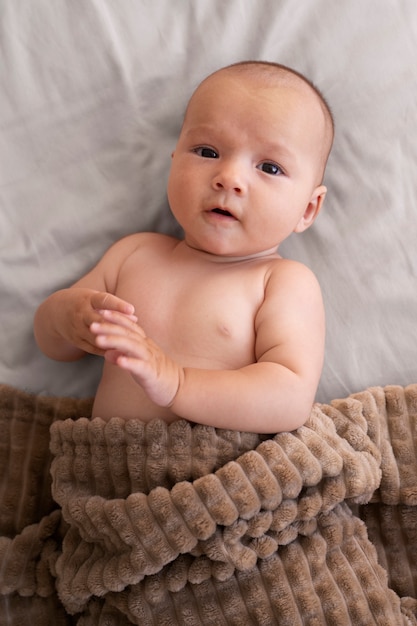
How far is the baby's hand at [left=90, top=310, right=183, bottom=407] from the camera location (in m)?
1.09

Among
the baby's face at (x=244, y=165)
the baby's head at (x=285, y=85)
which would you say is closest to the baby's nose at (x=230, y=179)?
the baby's face at (x=244, y=165)

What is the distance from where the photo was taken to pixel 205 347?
1314 mm

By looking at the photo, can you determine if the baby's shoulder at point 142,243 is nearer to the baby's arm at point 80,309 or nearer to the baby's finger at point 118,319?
the baby's arm at point 80,309

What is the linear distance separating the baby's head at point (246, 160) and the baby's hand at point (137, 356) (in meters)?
0.27

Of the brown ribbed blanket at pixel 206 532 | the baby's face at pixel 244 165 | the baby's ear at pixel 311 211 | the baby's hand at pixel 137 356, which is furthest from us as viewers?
the baby's ear at pixel 311 211

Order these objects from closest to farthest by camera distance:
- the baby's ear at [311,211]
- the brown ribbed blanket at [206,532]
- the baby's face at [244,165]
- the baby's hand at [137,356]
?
the baby's hand at [137,356] → the brown ribbed blanket at [206,532] → the baby's face at [244,165] → the baby's ear at [311,211]

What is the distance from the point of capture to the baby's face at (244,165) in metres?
1.31

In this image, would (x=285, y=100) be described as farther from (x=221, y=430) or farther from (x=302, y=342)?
(x=221, y=430)

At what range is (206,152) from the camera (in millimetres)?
1355

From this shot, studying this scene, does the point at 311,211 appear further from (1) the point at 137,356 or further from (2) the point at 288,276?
(1) the point at 137,356

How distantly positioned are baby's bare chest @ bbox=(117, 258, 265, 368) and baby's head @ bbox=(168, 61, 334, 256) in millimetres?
61

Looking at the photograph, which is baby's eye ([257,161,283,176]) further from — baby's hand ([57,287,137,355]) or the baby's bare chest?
baby's hand ([57,287,137,355])

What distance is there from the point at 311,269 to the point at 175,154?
1.17 feet

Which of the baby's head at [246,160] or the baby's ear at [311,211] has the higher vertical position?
the baby's head at [246,160]
